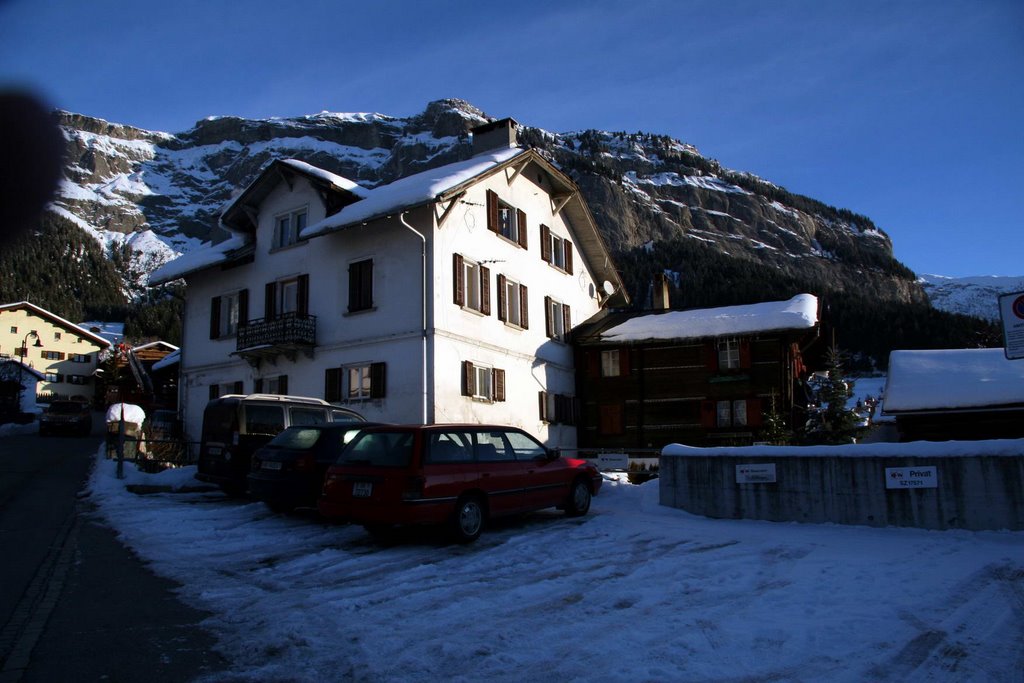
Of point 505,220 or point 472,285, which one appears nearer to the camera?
point 472,285

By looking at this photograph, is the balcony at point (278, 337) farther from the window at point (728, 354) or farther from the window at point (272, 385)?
the window at point (728, 354)

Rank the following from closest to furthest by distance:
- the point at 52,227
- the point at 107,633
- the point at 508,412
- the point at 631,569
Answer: the point at 52,227
the point at 107,633
the point at 631,569
the point at 508,412

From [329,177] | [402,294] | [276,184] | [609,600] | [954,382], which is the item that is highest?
[276,184]

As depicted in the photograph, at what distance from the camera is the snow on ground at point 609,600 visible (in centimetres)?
537

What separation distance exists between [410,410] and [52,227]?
2130cm

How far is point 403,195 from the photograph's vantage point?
78.2 feet

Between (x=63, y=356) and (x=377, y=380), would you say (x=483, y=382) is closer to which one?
(x=377, y=380)

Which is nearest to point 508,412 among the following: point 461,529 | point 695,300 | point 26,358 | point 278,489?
point 278,489

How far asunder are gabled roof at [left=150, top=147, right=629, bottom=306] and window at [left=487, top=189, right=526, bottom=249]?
3.88 feet

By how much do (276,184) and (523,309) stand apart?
1048cm

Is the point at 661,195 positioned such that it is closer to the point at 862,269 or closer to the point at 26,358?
the point at 862,269

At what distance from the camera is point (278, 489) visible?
1245 cm

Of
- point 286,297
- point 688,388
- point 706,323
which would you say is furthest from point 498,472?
point 706,323

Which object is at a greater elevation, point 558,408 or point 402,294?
point 402,294
